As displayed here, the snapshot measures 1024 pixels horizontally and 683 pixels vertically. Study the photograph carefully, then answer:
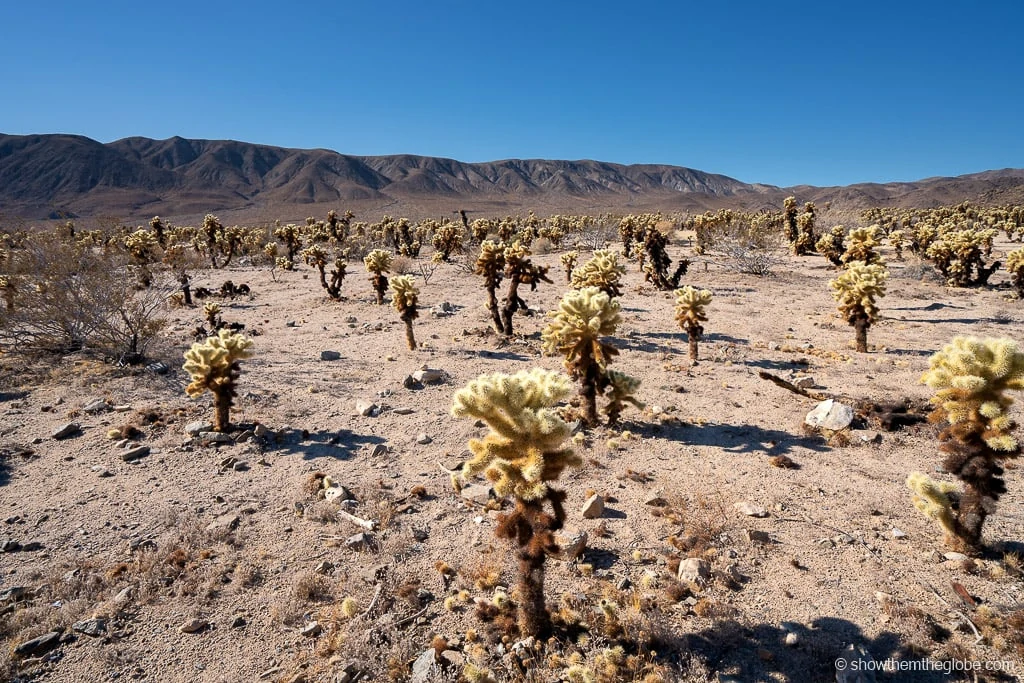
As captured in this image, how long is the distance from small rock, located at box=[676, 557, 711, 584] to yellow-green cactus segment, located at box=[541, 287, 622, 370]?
14.3 feet

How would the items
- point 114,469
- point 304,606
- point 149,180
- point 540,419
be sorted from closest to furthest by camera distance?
point 540,419 < point 304,606 < point 114,469 < point 149,180

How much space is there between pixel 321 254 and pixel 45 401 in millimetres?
16214

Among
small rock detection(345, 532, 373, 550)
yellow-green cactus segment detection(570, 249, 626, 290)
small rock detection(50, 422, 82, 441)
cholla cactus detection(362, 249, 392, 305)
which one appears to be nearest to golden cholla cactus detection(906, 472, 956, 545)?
small rock detection(345, 532, 373, 550)

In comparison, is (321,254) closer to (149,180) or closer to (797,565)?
(797,565)

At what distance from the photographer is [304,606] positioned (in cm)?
570

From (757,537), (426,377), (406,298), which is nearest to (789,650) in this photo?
(757,537)

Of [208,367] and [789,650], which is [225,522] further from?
[789,650]

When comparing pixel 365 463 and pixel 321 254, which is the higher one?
pixel 321 254

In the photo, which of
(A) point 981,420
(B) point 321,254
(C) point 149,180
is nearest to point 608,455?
(A) point 981,420

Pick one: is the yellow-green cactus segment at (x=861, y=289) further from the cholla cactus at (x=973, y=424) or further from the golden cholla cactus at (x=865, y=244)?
the cholla cactus at (x=973, y=424)

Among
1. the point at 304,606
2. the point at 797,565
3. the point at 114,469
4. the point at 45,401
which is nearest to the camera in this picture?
the point at 304,606

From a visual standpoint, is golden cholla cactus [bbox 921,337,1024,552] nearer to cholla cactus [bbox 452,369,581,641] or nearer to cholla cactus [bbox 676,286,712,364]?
cholla cactus [bbox 452,369,581,641]

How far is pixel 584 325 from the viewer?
9.87 meters

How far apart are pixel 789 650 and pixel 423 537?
451 centimetres
